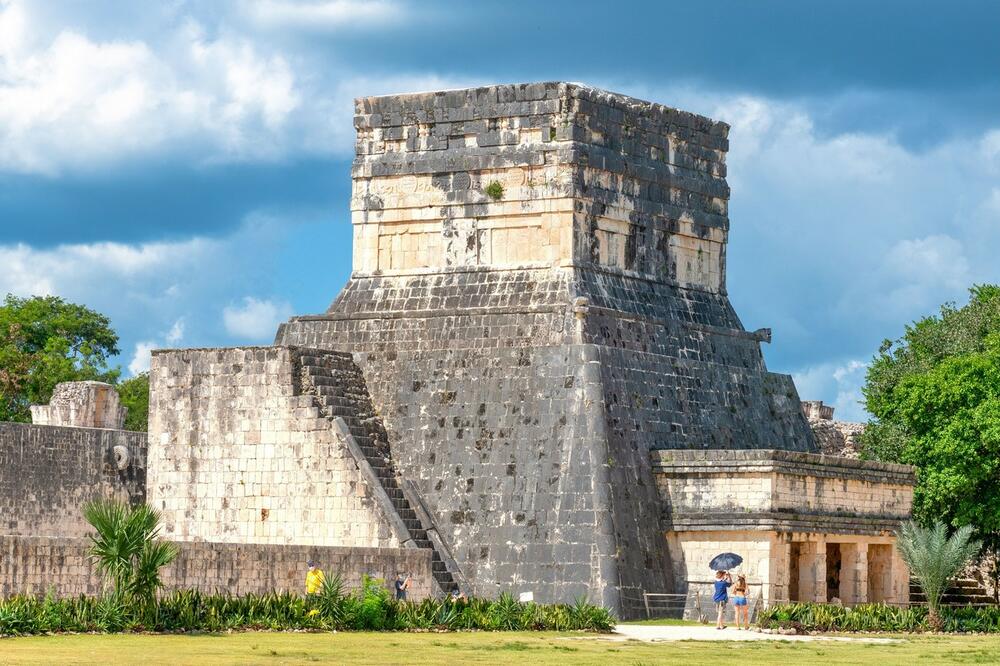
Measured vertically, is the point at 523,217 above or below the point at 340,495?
above

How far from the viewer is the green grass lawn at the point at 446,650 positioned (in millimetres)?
21031

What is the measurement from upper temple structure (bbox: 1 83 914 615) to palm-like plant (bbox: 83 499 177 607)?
6.20 meters

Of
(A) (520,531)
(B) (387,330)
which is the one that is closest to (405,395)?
(B) (387,330)

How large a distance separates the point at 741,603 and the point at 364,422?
6.40m

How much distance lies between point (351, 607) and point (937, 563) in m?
9.27

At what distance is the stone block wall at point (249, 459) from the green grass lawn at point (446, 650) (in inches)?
224

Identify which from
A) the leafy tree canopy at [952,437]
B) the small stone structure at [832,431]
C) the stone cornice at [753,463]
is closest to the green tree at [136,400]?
the small stone structure at [832,431]

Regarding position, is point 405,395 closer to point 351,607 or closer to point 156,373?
point 156,373

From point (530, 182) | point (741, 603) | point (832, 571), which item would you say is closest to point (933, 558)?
point (741, 603)

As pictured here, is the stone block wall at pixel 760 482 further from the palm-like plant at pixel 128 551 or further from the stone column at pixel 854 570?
the palm-like plant at pixel 128 551

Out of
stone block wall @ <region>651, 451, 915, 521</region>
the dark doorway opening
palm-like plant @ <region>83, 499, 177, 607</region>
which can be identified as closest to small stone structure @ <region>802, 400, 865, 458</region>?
the dark doorway opening

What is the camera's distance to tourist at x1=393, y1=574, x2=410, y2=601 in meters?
29.1

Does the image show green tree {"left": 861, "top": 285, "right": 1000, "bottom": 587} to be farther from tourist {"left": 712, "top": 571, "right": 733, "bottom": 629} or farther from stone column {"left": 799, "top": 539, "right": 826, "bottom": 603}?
tourist {"left": 712, "top": 571, "right": 733, "bottom": 629}

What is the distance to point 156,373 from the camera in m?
33.3
